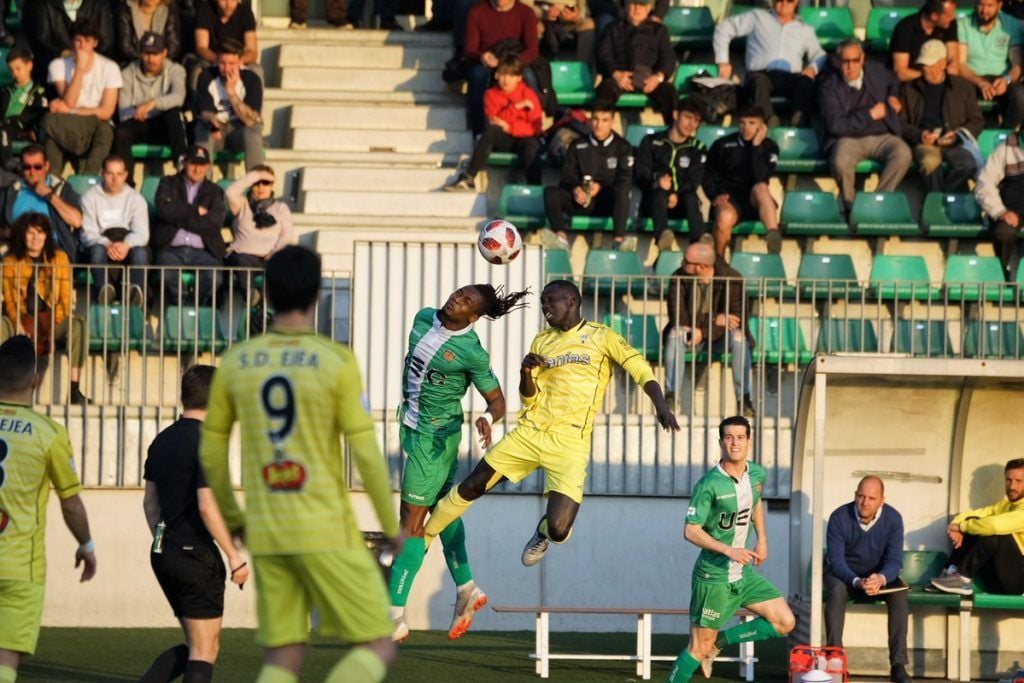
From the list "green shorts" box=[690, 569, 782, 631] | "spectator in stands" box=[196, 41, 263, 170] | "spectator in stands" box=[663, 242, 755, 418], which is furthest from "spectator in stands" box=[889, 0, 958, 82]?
"green shorts" box=[690, 569, 782, 631]

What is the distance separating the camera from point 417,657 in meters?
13.1

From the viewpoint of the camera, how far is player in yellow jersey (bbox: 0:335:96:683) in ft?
28.1

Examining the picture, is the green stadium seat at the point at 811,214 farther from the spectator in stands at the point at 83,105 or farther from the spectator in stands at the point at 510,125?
the spectator in stands at the point at 83,105

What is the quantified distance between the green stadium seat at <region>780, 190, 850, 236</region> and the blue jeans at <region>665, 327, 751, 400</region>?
2.51 m

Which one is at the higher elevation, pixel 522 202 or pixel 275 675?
pixel 522 202

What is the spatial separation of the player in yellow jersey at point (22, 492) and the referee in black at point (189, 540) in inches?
29.6

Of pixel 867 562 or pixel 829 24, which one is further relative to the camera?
pixel 829 24

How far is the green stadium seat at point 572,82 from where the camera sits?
18.4 meters

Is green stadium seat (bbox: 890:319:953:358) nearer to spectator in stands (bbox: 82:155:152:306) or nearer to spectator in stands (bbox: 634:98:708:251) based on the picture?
spectator in stands (bbox: 634:98:708:251)

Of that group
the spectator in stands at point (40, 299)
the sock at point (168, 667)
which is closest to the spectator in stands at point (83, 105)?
the spectator in stands at point (40, 299)

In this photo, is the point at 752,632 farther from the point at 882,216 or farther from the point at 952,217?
the point at 952,217

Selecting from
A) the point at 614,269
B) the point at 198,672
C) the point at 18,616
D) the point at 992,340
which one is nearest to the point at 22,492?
the point at 18,616

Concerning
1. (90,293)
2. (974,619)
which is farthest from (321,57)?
(974,619)

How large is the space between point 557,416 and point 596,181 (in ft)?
17.6
